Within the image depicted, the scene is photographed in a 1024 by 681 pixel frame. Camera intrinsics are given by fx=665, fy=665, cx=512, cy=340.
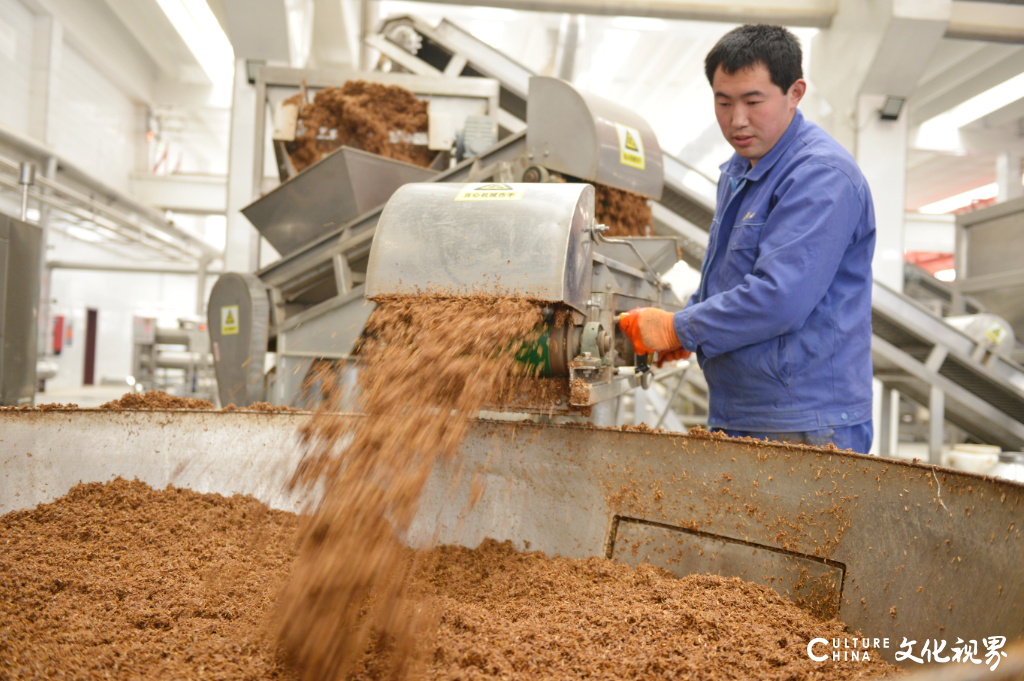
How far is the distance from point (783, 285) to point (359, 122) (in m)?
2.22

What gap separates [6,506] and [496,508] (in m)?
0.97

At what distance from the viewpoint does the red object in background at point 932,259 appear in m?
12.0

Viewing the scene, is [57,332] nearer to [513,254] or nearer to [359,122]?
[359,122]

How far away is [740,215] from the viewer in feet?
5.12

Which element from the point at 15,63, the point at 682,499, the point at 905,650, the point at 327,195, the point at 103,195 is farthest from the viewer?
the point at 103,195

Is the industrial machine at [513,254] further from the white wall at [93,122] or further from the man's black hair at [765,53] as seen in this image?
the white wall at [93,122]

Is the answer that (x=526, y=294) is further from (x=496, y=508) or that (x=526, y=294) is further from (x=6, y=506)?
(x=6, y=506)

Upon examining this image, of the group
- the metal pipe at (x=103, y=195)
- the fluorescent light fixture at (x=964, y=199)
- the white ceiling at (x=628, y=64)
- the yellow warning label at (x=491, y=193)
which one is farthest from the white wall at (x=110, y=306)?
the fluorescent light fixture at (x=964, y=199)

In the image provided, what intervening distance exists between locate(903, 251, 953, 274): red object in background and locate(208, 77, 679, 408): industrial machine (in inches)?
460

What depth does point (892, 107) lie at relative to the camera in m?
4.80

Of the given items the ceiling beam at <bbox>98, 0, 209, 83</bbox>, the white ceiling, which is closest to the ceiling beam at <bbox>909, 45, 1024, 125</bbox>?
the white ceiling

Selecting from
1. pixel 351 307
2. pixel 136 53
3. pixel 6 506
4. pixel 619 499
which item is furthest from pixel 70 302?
pixel 619 499

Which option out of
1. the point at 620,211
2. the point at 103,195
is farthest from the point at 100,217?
the point at 620,211

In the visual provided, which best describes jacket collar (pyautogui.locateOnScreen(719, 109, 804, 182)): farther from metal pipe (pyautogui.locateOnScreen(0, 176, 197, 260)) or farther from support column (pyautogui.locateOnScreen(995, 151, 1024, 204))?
support column (pyautogui.locateOnScreen(995, 151, 1024, 204))
